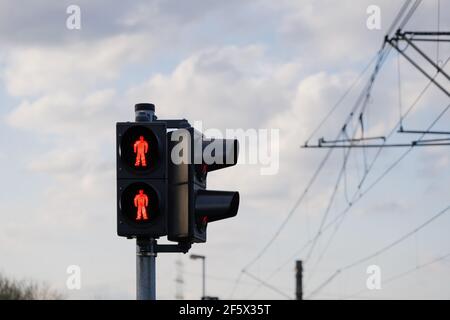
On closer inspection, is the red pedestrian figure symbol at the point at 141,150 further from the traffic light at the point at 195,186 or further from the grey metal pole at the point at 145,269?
the grey metal pole at the point at 145,269

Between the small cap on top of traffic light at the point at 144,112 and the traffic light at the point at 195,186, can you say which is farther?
the small cap on top of traffic light at the point at 144,112

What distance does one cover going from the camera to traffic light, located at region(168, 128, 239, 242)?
41.5 ft

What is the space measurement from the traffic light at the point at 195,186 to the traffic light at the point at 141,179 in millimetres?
155

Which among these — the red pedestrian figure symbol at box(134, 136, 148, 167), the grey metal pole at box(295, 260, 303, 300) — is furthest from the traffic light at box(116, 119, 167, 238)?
the grey metal pole at box(295, 260, 303, 300)

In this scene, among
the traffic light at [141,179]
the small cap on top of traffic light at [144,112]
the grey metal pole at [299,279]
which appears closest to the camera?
the traffic light at [141,179]

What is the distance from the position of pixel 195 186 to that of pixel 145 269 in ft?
2.81

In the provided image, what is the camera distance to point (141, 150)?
12.6 m

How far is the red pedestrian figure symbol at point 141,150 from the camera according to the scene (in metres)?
12.6

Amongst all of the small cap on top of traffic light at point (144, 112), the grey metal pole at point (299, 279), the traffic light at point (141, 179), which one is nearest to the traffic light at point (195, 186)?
the traffic light at point (141, 179)

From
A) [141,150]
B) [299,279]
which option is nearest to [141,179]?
[141,150]
